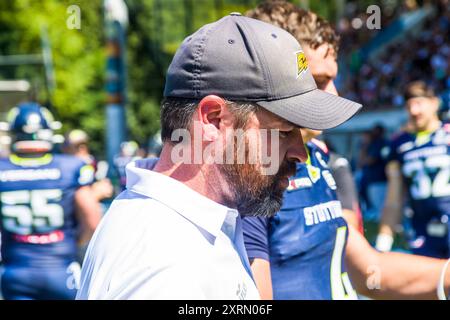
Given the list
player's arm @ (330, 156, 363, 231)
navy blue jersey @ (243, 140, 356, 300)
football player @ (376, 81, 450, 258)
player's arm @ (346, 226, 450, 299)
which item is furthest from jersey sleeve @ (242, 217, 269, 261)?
football player @ (376, 81, 450, 258)

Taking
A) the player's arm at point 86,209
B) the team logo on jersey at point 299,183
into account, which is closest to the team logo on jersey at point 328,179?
the team logo on jersey at point 299,183

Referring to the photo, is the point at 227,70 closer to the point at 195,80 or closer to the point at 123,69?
the point at 195,80

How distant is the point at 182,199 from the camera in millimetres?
1417

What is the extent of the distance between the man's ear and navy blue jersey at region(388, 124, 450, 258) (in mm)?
4228

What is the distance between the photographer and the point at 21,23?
1024 inches

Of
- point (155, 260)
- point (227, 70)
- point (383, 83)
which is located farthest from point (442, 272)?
point (383, 83)

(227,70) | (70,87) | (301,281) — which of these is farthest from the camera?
(70,87)

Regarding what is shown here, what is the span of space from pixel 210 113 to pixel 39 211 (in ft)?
11.2

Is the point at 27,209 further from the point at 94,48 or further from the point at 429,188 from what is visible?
the point at 94,48

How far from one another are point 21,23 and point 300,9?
25.2m

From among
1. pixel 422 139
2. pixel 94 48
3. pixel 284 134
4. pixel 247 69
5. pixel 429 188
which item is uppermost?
pixel 94 48

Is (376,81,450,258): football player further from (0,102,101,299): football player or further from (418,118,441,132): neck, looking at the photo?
(0,102,101,299): football player

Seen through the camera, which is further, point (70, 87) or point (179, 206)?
point (70, 87)

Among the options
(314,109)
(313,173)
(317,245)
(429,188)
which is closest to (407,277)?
(317,245)
